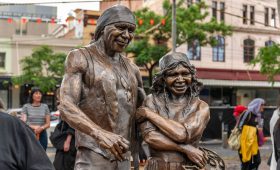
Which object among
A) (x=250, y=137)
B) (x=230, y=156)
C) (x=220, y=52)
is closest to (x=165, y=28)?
(x=220, y=52)

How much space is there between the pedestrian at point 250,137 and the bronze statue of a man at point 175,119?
21.0ft

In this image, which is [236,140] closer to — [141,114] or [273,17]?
[141,114]

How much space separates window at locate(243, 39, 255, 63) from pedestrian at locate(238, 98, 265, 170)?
2676 cm

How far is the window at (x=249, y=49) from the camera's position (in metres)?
35.7

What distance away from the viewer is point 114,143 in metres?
2.66

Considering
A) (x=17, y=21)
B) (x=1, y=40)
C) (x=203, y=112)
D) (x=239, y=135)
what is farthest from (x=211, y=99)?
(x=203, y=112)

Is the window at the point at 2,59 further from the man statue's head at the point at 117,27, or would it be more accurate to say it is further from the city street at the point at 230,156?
the man statue's head at the point at 117,27

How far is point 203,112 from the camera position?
121 inches

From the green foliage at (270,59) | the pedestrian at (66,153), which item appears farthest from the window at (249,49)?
the pedestrian at (66,153)

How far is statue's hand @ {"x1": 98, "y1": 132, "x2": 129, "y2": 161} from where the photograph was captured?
266cm

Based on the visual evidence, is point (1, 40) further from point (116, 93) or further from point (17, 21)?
point (116, 93)

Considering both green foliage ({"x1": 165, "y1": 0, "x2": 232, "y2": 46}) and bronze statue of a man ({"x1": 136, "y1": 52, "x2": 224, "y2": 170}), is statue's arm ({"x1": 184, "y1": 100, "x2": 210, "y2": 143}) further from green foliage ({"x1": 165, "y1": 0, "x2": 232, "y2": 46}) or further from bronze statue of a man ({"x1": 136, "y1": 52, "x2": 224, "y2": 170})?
green foliage ({"x1": 165, "y1": 0, "x2": 232, "y2": 46})

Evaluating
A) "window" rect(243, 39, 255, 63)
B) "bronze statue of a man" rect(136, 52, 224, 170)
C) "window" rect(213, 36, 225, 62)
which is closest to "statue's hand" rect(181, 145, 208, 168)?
"bronze statue of a man" rect(136, 52, 224, 170)

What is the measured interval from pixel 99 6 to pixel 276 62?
83.9 feet
